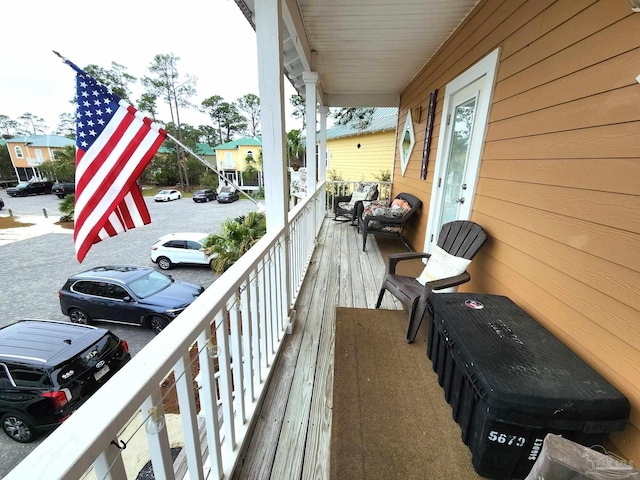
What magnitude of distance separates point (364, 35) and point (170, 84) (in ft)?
11.4

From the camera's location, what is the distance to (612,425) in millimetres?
1033

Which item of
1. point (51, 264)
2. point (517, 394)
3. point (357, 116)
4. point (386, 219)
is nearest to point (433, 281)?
point (517, 394)

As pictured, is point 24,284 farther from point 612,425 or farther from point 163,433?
point 612,425

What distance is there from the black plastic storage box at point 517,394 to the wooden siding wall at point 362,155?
7.54 metres

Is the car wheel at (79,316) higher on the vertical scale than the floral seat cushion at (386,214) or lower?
lower

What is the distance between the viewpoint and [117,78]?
11.3ft

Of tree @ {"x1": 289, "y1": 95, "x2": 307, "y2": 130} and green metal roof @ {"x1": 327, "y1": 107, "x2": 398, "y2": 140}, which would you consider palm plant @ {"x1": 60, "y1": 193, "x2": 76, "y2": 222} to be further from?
tree @ {"x1": 289, "y1": 95, "x2": 307, "y2": 130}

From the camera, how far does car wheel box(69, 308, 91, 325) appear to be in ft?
19.5

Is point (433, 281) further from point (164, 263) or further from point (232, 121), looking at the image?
point (164, 263)

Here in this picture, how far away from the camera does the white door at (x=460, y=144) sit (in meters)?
2.33

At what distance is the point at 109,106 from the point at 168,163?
6744 millimetres

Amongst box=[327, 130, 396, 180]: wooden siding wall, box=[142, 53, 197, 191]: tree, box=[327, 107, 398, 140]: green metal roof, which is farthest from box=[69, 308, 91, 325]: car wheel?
box=[327, 107, 398, 140]: green metal roof

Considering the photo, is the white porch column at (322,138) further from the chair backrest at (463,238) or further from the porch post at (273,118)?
the porch post at (273,118)

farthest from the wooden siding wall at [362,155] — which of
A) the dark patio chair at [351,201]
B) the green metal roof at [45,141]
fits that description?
the green metal roof at [45,141]
